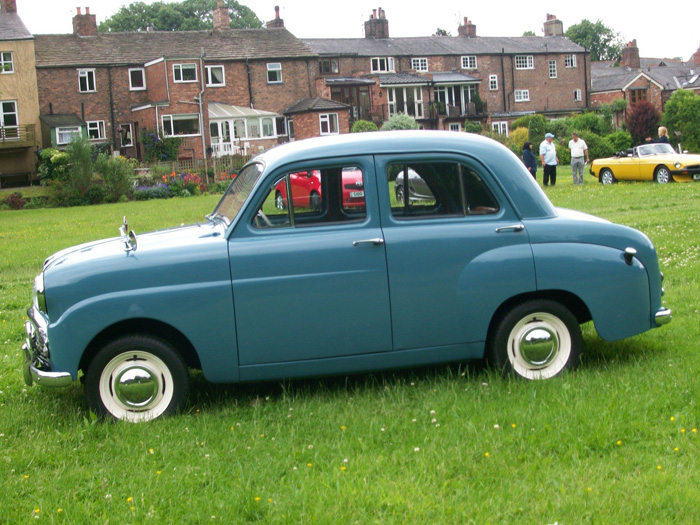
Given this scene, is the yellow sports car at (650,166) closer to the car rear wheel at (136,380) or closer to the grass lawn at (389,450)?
the grass lawn at (389,450)

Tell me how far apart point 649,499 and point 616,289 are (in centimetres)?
229

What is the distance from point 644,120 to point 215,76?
28291mm

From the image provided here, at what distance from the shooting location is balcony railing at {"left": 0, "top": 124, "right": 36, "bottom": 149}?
1834 inches

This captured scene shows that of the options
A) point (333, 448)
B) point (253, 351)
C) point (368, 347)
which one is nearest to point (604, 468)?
point (333, 448)

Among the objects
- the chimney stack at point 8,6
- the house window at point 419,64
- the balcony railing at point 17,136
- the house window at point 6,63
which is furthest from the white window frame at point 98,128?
the house window at point 419,64

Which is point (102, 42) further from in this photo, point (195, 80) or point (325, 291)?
point (325, 291)

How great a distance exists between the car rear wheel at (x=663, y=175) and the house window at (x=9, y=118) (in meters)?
37.3

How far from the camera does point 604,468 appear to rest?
4.31 metres

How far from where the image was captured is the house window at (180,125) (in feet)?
171

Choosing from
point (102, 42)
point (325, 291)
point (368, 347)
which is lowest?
point (368, 347)

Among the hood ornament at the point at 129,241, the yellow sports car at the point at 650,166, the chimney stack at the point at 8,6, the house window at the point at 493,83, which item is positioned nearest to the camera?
the hood ornament at the point at 129,241

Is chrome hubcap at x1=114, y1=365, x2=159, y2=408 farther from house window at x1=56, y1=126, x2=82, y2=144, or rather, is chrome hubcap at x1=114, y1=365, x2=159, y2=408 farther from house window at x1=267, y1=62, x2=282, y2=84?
house window at x1=267, y1=62, x2=282, y2=84

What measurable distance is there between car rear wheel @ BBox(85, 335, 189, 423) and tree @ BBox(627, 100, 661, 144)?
153 feet

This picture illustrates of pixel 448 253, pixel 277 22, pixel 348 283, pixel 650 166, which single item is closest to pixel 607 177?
pixel 650 166
